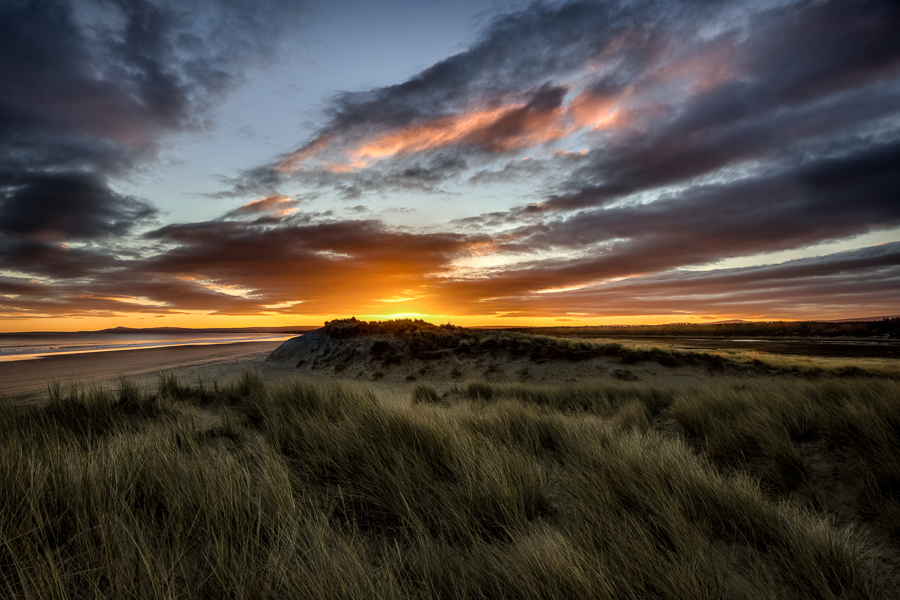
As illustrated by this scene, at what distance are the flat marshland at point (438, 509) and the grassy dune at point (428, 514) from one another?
0.02 meters

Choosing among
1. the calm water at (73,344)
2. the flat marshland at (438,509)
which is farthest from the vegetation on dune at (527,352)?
the calm water at (73,344)

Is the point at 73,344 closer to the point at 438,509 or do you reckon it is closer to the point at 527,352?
the point at 527,352

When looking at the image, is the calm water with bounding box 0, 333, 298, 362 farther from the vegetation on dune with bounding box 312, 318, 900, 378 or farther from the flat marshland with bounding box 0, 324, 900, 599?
the flat marshland with bounding box 0, 324, 900, 599

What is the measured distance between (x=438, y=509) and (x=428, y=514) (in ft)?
0.44

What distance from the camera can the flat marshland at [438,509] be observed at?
197cm

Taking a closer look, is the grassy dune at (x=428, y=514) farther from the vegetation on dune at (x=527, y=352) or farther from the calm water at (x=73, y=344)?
the calm water at (x=73, y=344)

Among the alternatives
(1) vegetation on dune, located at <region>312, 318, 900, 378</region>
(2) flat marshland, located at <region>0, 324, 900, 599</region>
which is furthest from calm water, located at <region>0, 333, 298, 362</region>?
(2) flat marshland, located at <region>0, 324, 900, 599</region>

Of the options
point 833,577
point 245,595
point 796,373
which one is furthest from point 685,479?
point 796,373

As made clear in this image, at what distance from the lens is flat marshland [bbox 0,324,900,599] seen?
1.97 m

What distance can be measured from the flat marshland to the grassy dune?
0.06ft

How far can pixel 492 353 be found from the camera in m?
18.8

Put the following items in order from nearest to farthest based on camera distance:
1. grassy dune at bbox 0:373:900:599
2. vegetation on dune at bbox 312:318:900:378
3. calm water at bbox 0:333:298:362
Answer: grassy dune at bbox 0:373:900:599 → vegetation on dune at bbox 312:318:900:378 → calm water at bbox 0:333:298:362

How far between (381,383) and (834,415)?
13.7m

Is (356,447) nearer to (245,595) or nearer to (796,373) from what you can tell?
(245,595)
